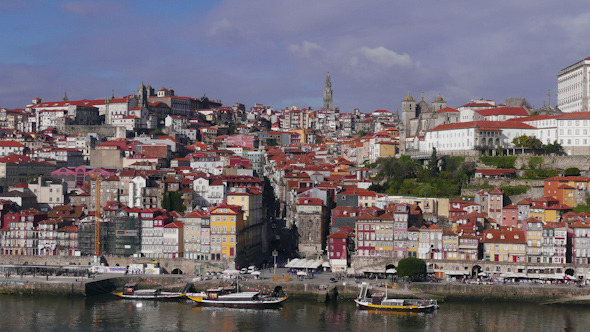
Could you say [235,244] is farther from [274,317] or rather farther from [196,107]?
[196,107]

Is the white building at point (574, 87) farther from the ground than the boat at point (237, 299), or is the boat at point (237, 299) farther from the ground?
the white building at point (574, 87)

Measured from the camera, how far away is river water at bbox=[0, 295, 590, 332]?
115 feet

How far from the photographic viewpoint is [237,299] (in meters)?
40.3

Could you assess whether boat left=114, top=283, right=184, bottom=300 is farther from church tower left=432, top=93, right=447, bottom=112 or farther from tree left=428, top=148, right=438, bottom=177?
church tower left=432, top=93, right=447, bottom=112

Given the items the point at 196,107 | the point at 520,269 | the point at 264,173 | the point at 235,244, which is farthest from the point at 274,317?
the point at 196,107

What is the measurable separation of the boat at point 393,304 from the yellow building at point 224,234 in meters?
8.63

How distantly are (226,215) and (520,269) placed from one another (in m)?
16.2

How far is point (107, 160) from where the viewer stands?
69.9 meters

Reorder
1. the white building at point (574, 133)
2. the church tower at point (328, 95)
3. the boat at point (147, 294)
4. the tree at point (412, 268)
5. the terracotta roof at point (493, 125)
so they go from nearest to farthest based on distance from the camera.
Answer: the boat at point (147, 294)
the tree at point (412, 268)
the white building at point (574, 133)
the terracotta roof at point (493, 125)
the church tower at point (328, 95)

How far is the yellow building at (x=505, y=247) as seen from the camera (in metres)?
43.2

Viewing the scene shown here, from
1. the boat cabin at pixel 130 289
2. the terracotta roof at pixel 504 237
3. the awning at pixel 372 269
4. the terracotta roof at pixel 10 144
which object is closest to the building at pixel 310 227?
the awning at pixel 372 269

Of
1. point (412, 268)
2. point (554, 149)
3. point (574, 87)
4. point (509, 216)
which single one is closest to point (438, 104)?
point (574, 87)

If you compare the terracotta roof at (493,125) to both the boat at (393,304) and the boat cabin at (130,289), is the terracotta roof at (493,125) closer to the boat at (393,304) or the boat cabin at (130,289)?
the boat at (393,304)

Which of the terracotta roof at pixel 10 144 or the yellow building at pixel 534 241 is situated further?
the terracotta roof at pixel 10 144
